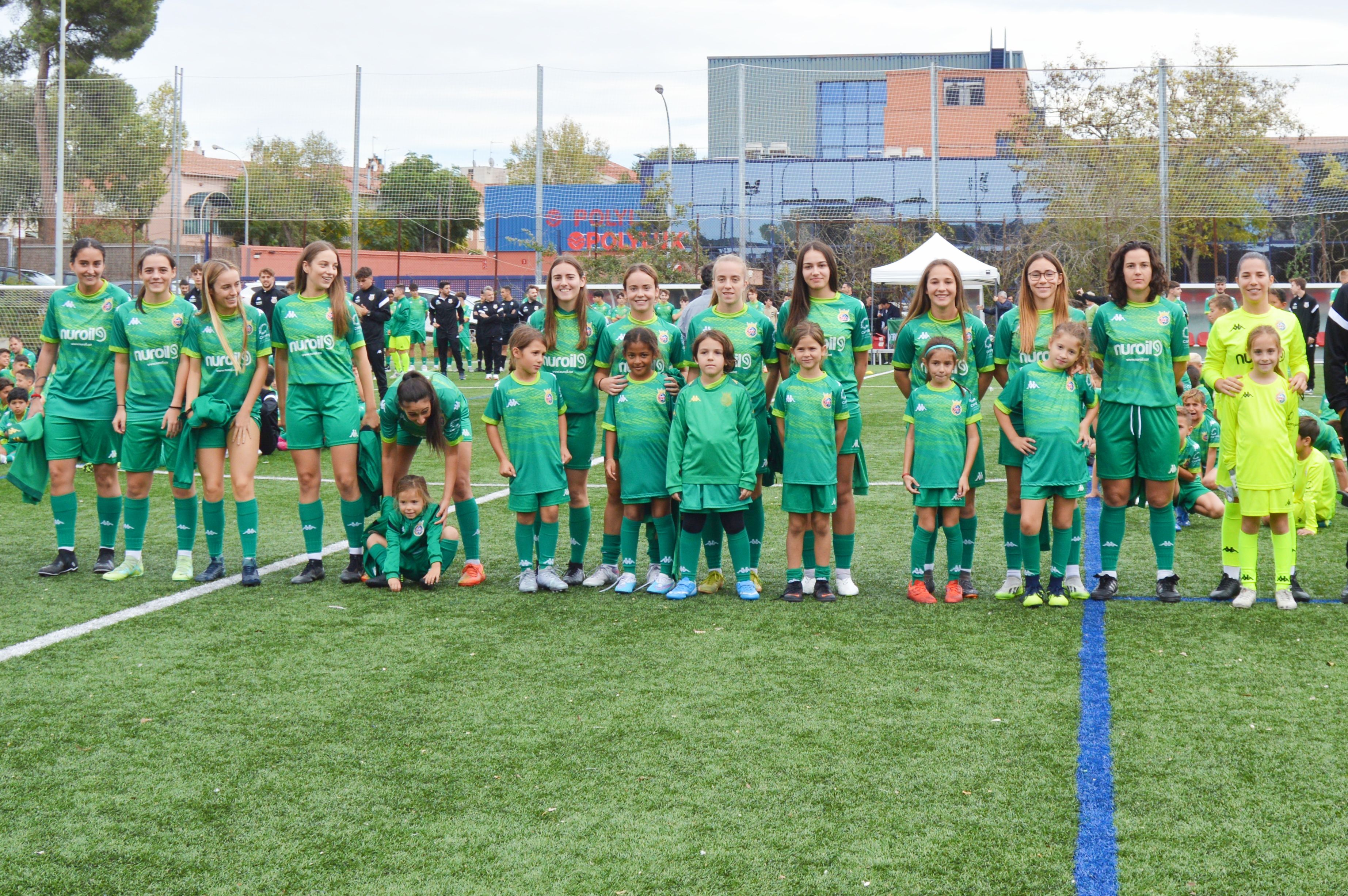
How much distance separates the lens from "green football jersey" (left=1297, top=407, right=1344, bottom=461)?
8.12m

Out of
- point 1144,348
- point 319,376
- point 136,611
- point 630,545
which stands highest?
point 1144,348

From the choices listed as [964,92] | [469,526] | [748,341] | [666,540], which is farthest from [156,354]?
[964,92]

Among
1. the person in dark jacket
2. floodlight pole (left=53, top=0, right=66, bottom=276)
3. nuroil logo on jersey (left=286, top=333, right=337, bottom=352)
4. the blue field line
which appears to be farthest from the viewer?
floodlight pole (left=53, top=0, right=66, bottom=276)

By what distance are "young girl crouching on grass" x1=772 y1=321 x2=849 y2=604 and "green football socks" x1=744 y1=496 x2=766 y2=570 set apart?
15.0 inches

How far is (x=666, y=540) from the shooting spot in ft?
20.7

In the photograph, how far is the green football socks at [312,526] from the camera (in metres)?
6.42

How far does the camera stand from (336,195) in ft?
71.7

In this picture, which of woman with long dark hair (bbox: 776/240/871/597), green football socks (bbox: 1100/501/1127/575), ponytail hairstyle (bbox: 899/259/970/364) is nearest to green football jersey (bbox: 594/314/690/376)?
woman with long dark hair (bbox: 776/240/871/597)

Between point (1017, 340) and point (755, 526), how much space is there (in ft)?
5.39

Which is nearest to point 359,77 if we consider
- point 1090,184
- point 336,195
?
point 336,195

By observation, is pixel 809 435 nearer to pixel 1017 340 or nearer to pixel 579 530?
pixel 1017 340

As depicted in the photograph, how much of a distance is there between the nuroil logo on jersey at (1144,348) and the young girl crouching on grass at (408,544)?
3518 millimetres

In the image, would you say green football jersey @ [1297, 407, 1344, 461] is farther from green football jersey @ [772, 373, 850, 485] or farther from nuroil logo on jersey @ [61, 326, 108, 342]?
nuroil logo on jersey @ [61, 326, 108, 342]

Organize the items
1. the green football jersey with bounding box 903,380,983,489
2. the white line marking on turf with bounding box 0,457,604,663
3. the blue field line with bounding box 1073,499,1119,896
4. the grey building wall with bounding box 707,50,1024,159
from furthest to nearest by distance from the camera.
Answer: the grey building wall with bounding box 707,50,1024,159, the green football jersey with bounding box 903,380,983,489, the white line marking on turf with bounding box 0,457,604,663, the blue field line with bounding box 1073,499,1119,896
